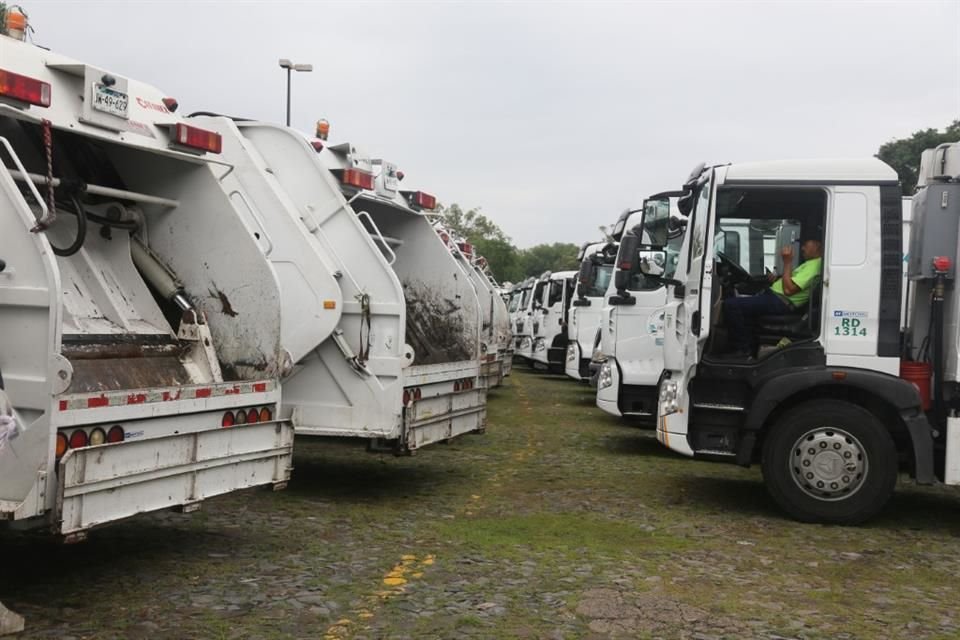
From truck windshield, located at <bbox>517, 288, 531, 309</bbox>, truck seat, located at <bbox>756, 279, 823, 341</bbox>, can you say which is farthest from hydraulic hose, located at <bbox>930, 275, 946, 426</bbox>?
truck windshield, located at <bbox>517, 288, 531, 309</bbox>

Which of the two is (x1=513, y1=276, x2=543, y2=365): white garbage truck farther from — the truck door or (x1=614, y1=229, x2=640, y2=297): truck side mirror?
the truck door

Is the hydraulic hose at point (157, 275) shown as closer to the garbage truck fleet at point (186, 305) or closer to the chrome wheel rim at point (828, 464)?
the garbage truck fleet at point (186, 305)

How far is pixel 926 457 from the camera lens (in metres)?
7.07

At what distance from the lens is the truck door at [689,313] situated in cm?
746

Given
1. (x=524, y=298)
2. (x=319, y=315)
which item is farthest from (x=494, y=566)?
(x=524, y=298)

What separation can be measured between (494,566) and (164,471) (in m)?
1.99

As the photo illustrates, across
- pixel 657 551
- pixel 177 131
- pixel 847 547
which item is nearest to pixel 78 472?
pixel 177 131

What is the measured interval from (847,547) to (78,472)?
4883mm

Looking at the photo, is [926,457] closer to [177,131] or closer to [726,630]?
[726,630]

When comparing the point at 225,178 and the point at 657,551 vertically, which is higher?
the point at 225,178

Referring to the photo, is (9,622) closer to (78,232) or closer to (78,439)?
(78,439)

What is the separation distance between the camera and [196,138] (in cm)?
615

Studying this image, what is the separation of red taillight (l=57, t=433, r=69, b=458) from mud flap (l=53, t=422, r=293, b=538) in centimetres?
7

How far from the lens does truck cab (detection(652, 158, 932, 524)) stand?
Result: 282 inches
